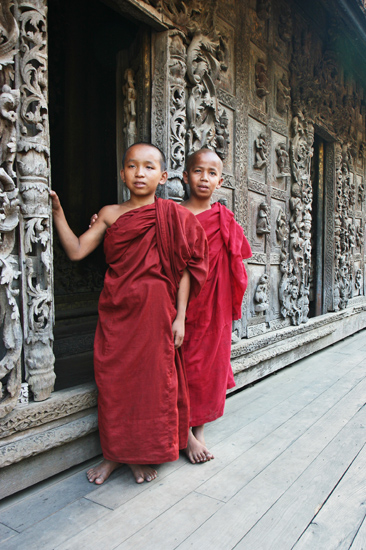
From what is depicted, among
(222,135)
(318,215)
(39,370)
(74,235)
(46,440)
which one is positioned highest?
(222,135)

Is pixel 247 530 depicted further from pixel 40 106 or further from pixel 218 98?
pixel 218 98

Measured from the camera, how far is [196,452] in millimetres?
2225

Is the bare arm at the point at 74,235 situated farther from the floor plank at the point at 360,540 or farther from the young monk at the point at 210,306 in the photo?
the floor plank at the point at 360,540

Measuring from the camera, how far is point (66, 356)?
3697 mm

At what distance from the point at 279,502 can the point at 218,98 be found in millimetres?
2729

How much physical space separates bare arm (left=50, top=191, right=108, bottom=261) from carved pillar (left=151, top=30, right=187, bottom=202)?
24.6 inches

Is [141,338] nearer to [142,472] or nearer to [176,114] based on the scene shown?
[142,472]

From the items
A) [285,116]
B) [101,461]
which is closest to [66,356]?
[101,461]

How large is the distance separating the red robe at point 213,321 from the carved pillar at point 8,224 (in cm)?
98

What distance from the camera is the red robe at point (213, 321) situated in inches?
95.7

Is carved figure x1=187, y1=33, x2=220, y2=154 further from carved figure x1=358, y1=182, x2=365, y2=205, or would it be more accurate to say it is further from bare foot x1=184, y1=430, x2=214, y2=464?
carved figure x1=358, y1=182, x2=365, y2=205

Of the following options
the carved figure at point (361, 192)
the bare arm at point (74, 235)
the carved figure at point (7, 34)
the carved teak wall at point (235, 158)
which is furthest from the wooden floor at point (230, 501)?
the carved figure at point (361, 192)

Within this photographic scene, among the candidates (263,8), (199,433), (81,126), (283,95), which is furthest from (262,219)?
(81,126)

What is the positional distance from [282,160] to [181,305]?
8.60ft
